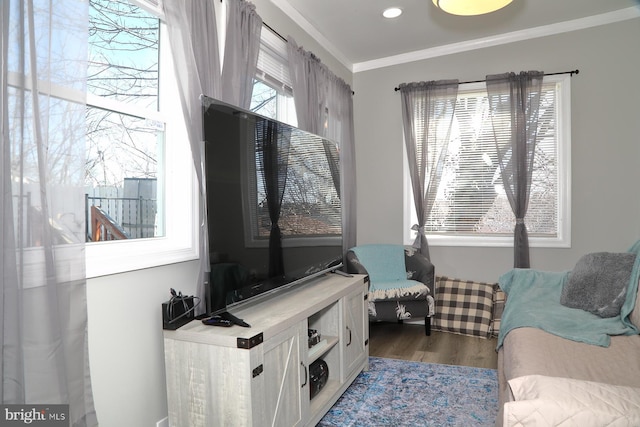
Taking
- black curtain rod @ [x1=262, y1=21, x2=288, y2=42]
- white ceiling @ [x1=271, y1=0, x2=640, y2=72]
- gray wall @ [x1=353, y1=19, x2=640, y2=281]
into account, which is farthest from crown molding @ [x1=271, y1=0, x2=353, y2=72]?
gray wall @ [x1=353, y1=19, x2=640, y2=281]

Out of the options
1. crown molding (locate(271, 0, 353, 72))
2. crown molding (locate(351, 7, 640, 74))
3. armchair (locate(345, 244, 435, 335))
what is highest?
crown molding (locate(351, 7, 640, 74))

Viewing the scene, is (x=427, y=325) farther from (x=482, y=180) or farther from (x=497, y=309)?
(x=482, y=180)

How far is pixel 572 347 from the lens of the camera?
1.92 m

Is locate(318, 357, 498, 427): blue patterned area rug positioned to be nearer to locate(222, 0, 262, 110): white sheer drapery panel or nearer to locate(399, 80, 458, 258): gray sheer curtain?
locate(399, 80, 458, 258): gray sheer curtain

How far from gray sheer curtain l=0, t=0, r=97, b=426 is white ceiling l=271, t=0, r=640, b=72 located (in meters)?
2.06

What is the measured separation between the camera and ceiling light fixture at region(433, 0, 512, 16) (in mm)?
2172

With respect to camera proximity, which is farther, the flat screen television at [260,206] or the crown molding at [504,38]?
the crown molding at [504,38]

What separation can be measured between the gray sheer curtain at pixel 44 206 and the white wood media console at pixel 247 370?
36 cm

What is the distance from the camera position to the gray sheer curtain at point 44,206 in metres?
1.20

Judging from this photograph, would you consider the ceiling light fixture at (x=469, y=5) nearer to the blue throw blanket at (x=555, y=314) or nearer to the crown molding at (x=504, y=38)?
the blue throw blanket at (x=555, y=314)

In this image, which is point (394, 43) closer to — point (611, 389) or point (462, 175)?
point (462, 175)

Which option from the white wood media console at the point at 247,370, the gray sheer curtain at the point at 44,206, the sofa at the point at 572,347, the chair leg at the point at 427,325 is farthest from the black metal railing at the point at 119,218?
the chair leg at the point at 427,325

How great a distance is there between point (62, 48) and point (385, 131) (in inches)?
137

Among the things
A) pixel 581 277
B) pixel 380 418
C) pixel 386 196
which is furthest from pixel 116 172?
pixel 386 196
